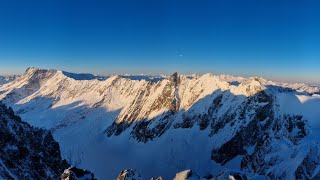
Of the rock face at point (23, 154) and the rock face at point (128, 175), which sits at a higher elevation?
the rock face at point (128, 175)

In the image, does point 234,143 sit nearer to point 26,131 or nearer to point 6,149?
point 26,131

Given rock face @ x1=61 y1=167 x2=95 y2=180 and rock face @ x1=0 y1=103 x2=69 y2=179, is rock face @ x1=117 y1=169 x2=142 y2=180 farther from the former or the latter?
rock face @ x1=0 y1=103 x2=69 y2=179

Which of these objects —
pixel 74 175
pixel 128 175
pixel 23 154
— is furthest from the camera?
pixel 23 154

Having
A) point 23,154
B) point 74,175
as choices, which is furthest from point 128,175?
point 23,154

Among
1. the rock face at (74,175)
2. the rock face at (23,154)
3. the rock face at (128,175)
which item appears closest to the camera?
the rock face at (74,175)

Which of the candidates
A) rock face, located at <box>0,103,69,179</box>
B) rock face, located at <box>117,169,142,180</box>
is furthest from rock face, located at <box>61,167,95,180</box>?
rock face, located at <box>0,103,69,179</box>

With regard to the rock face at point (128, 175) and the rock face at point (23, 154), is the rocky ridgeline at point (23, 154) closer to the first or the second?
the rock face at point (23, 154)

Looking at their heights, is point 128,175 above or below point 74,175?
below

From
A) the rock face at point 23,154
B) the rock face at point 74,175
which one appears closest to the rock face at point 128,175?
the rock face at point 74,175

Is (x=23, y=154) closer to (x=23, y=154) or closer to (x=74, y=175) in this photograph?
(x=23, y=154)
